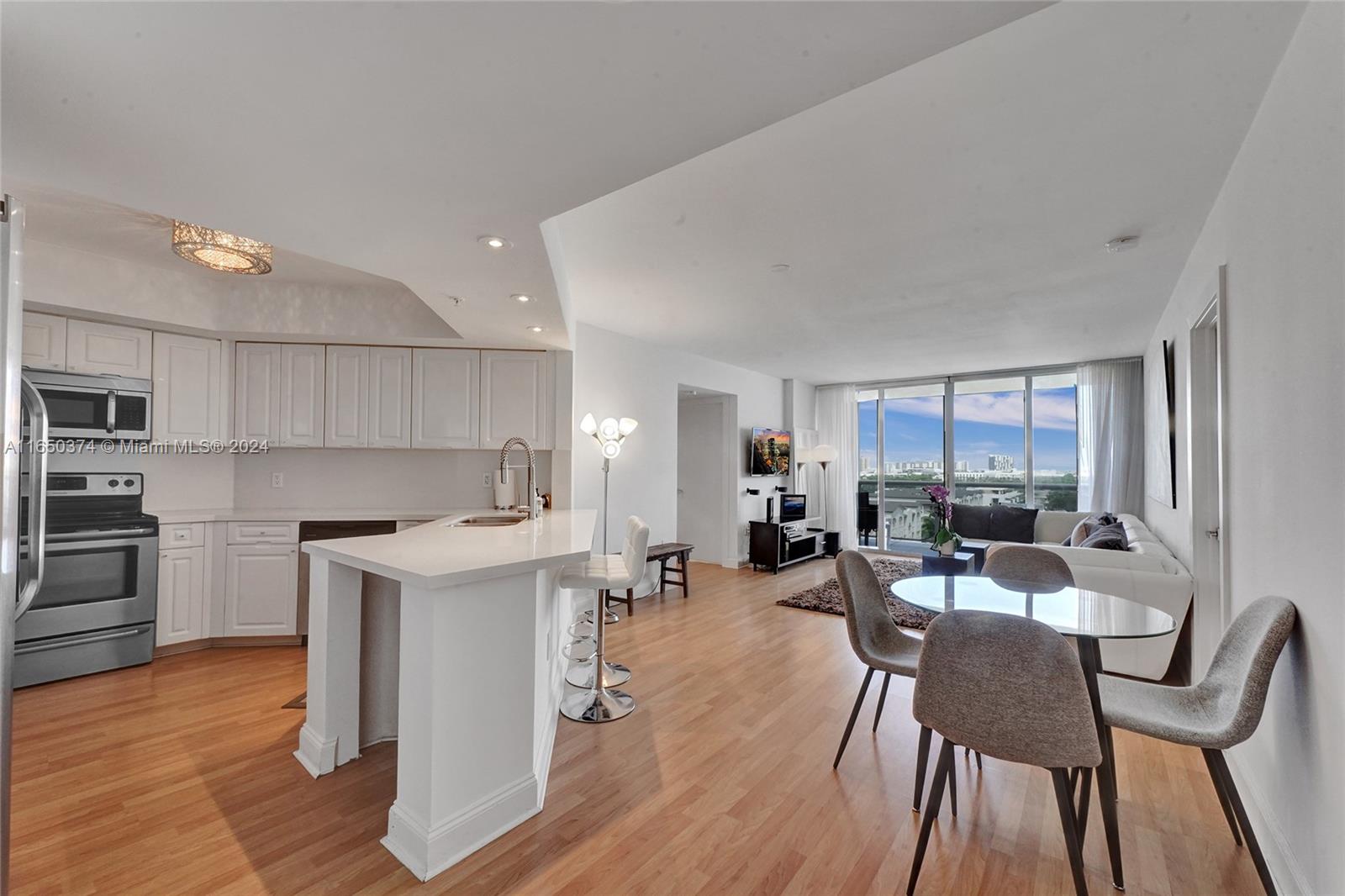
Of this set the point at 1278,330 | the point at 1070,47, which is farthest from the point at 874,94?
the point at 1278,330

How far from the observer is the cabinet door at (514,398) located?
4395 millimetres

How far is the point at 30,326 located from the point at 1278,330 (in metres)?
5.66

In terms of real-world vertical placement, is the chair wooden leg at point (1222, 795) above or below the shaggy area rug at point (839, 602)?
above

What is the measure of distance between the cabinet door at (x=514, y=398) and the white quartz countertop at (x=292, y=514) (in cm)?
72

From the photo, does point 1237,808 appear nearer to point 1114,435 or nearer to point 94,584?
point 94,584

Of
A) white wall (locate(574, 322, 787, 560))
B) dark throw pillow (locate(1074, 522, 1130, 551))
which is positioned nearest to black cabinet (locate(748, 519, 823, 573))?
white wall (locate(574, 322, 787, 560))

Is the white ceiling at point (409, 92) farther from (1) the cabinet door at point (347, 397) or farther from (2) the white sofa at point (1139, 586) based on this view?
(2) the white sofa at point (1139, 586)

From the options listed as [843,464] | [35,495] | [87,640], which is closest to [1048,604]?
[35,495]

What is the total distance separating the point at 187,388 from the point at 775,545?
5.38 m

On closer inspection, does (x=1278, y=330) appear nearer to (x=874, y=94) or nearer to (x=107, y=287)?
(x=874, y=94)

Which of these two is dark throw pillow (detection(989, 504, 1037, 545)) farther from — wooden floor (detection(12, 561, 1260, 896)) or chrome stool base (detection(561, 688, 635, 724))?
chrome stool base (detection(561, 688, 635, 724))

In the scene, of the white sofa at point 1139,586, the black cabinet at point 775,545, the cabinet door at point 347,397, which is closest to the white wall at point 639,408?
the black cabinet at point 775,545

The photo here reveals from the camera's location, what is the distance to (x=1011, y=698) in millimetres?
1583

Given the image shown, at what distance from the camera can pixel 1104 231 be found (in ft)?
9.59
